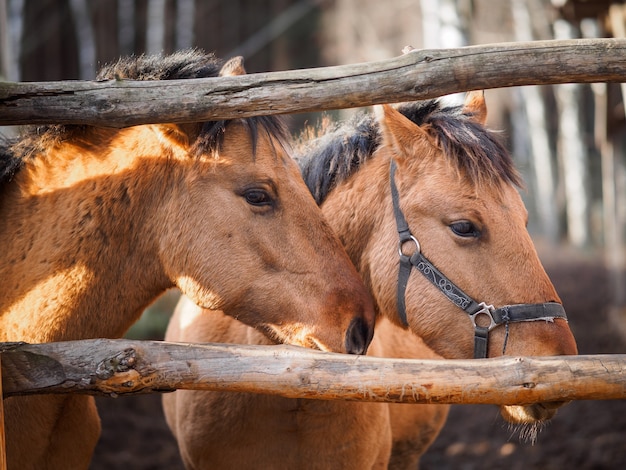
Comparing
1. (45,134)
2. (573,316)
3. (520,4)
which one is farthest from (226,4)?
(45,134)

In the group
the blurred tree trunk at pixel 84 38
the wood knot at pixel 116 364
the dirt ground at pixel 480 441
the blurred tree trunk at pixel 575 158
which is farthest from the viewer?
the blurred tree trunk at pixel 575 158

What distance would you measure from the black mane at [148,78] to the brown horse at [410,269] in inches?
24.2

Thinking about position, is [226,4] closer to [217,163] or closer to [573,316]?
[573,316]

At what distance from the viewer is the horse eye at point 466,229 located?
2881 millimetres

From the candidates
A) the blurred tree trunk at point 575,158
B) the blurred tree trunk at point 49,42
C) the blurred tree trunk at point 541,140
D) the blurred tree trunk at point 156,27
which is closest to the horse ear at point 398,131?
the blurred tree trunk at point 156,27

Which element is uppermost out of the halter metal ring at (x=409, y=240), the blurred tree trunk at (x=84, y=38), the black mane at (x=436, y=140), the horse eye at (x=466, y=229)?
the blurred tree trunk at (x=84, y=38)

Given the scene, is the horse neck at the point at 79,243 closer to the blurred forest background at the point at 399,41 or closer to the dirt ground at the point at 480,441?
the dirt ground at the point at 480,441

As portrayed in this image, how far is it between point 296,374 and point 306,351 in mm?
98

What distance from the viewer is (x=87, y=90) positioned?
7.91ft

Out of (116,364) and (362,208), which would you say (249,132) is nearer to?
(362,208)

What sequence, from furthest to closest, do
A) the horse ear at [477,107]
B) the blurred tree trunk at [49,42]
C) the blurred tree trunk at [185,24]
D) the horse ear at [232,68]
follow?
the blurred tree trunk at [185,24], the blurred tree trunk at [49,42], the horse ear at [477,107], the horse ear at [232,68]

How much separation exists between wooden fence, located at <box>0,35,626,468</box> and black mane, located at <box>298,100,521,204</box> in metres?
0.56

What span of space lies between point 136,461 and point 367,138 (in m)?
3.88

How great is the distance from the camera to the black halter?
2719mm
